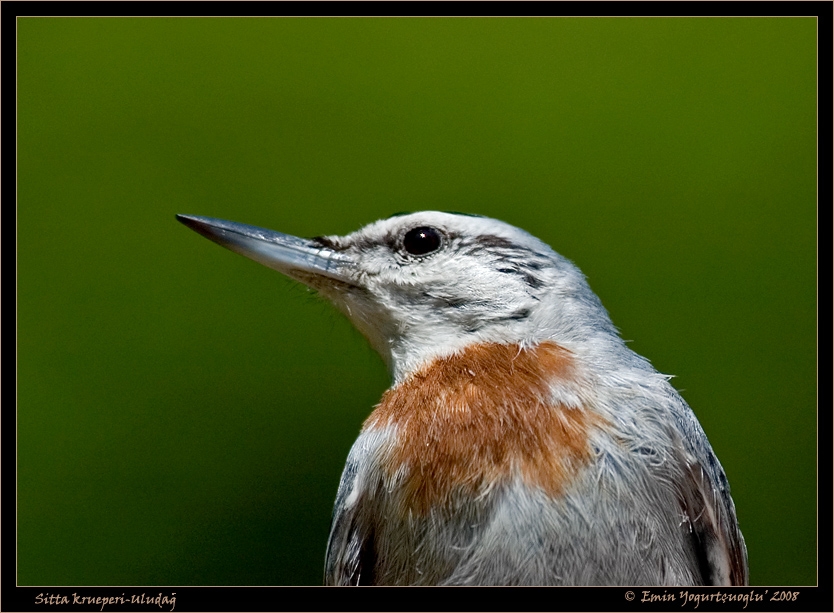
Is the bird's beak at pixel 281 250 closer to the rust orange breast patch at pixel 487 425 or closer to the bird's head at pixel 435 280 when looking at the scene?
the bird's head at pixel 435 280

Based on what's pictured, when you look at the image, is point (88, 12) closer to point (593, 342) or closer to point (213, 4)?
point (213, 4)

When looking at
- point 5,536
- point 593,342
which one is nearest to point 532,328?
point 593,342

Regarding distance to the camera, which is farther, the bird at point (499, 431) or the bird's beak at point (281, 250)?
the bird's beak at point (281, 250)

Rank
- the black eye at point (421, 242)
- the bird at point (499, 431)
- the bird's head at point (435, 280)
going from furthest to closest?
1. the black eye at point (421, 242)
2. the bird's head at point (435, 280)
3. the bird at point (499, 431)

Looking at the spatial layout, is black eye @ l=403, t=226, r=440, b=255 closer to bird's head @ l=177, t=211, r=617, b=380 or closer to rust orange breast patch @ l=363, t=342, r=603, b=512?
bird's head @ l=177, t=211, r=617, b=380

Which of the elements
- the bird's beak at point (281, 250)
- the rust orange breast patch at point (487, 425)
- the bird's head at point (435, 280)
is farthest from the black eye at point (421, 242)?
the rust orange breast patch at point (487, 425)

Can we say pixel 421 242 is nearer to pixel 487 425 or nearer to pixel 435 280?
pixel 435 280

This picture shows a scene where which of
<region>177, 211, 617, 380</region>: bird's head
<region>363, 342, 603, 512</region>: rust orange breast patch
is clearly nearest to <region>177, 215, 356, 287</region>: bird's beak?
<region>177, 211, 617, 380</region>: bird's head
